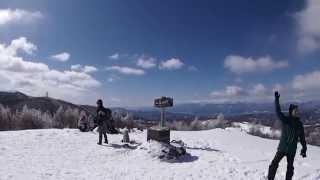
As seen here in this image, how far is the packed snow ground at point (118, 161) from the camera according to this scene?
12938 mm

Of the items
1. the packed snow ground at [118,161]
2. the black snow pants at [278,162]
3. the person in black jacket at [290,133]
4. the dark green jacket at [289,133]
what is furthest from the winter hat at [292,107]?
the packed snow ground at [118,161]

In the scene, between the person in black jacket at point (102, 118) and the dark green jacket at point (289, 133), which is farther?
the person in black jacket at point (102, 118)

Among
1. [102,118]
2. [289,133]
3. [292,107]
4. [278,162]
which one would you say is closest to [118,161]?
[102,118]

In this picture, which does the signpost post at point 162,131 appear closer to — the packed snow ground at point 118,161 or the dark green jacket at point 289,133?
the packed snow ground at point 118,161

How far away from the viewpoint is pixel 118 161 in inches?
621

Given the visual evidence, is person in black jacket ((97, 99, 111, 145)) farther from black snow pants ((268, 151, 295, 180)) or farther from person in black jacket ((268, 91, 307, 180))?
person in black jacket ((268, 91, 307, 180))

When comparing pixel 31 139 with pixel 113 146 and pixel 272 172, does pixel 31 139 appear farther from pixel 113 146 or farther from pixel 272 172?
pixel 272 172

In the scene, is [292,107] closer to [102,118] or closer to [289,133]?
[289,133]

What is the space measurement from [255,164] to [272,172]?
3.26 m

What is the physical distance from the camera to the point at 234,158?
623 inches

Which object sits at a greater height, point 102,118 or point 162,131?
point 102,118

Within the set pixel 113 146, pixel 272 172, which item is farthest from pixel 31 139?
pixel 272 172

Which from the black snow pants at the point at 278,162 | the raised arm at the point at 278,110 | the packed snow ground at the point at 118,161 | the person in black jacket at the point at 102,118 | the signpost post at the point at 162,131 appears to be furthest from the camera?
the person in black jacket at the point at 102,118

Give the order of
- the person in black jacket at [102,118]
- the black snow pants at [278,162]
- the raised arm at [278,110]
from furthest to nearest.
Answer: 1. the person in black jacket at [102,118]
2. the black snow pants at [278,162]
3. the raised arm at [278,110]
